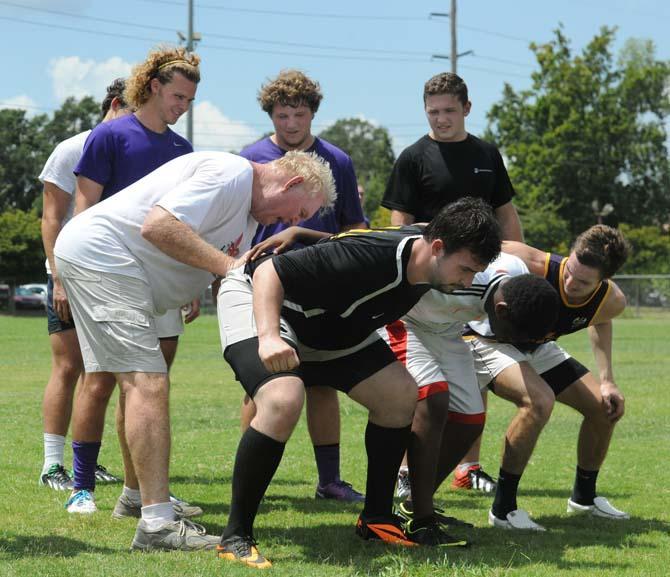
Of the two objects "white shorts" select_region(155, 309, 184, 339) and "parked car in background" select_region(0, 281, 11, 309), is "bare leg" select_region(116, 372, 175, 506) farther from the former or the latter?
"parked car in background" select_region(0, 281, 11, 309)

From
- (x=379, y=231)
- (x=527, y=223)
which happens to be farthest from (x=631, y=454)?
(x=527, y=223)

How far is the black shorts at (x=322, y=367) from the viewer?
4777 millimetres

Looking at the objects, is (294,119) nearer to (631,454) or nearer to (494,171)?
(494,171)

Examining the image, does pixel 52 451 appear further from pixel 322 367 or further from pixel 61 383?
pixel 322 367

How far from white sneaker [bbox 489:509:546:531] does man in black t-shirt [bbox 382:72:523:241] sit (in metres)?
2.00

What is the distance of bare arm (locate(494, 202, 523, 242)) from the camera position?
7.14m

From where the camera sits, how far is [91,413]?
6.22 meters

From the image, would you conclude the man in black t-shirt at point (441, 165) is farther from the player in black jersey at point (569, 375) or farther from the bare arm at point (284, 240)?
the bare arm at point (284, 240)

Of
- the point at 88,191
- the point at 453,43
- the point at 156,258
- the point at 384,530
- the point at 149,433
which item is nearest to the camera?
the point at 149,433

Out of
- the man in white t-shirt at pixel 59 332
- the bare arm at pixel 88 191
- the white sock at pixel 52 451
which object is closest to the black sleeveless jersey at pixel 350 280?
the bare arm at pixel 88 191

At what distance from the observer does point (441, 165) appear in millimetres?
6863

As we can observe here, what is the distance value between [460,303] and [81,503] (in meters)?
2.40

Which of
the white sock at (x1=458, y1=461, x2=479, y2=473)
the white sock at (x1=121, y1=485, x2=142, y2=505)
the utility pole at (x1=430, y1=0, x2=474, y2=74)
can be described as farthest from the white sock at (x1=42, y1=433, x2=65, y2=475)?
the utility pole at (x1=430, y1=0, x2=474, y2=74)

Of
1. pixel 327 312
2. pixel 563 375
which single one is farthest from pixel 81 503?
pixel 563 375
